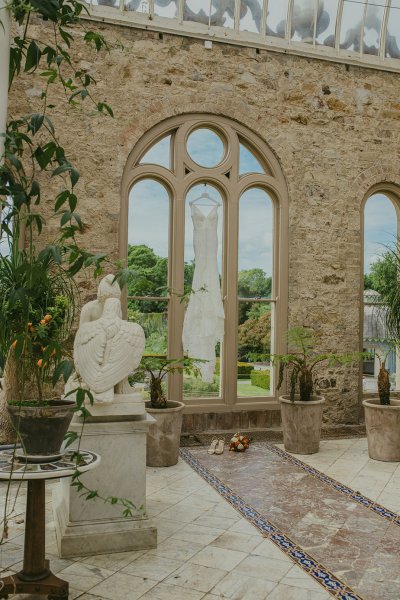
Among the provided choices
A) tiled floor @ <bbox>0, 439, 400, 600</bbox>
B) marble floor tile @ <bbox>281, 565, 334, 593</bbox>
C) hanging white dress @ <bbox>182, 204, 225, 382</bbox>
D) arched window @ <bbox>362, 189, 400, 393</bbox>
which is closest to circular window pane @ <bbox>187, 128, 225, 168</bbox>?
hanging white dress @ <bbox>182, 204, 225, 382</bbox>

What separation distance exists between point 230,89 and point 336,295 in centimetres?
264

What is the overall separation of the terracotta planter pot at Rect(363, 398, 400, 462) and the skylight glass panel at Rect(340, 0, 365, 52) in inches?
172

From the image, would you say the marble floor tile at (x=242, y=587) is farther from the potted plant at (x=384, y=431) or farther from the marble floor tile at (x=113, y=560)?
the potted plant at (x=384, y=431)

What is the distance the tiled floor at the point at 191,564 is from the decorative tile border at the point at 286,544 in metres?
0.04

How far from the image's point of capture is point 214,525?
334 cm

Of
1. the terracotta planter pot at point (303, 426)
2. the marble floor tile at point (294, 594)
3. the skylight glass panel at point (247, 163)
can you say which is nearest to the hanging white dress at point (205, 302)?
the skylight glass panel at point (247, 163)

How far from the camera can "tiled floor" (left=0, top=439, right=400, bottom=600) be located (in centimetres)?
249

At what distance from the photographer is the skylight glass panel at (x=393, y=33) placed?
6754 millimetres

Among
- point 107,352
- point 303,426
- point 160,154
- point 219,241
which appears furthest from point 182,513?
point 160,154

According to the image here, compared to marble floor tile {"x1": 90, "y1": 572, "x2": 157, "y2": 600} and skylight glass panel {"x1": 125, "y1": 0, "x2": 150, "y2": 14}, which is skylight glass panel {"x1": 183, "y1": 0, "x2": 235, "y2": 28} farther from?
marble floor tile {"x1": 90, "y1": 572, "x2": 157, "y2": 600}

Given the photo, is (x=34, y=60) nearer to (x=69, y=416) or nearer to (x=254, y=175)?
(x=69, y=416)

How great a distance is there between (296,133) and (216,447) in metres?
3.64

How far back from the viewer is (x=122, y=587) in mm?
2525

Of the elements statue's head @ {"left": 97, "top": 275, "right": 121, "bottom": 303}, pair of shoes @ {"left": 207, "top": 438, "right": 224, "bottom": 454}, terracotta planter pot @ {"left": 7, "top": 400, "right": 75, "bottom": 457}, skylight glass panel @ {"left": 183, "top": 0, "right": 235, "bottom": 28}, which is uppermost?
skylight glass panel @ {"left": 183, "top": 0, "right": 235, "bottom": 28}
